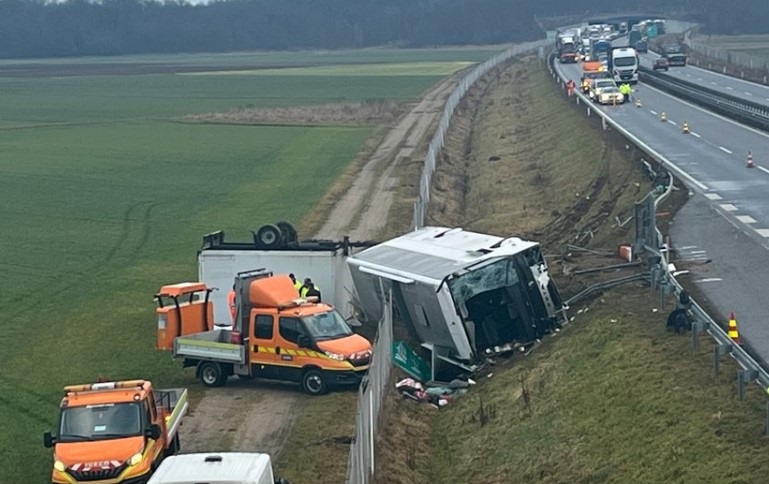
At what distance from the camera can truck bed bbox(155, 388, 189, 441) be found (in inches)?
907

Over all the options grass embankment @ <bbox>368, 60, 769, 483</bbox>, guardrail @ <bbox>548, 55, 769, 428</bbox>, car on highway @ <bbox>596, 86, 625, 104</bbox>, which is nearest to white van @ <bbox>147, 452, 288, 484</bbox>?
grass embankment @ <bbox>368, 60, 769, 483</bbox>

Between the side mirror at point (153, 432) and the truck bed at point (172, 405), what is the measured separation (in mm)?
974

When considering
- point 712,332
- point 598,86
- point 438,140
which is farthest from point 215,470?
point 598,86

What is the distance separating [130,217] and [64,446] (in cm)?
3367

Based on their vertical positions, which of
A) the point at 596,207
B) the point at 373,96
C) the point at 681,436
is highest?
the point at 681,436

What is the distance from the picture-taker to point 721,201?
137ft

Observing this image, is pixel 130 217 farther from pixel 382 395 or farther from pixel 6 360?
pixel 382 395

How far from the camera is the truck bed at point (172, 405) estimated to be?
23.0m

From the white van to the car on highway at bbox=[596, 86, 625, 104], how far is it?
68200 mm

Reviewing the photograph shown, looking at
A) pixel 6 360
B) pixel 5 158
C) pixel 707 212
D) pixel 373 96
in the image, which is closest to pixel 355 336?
pixel 6 360

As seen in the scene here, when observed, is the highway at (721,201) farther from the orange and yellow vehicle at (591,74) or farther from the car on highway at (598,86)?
the orange and yellow vehicle at (591,74)

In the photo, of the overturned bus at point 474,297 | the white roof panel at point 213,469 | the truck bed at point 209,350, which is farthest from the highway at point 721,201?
the white roof panel at point 213,469

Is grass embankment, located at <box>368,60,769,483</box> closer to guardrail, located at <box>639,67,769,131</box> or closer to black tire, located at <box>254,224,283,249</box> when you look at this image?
black tire, located at <box>254,224,283,249</box>

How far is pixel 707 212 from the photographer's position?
3972 cm
